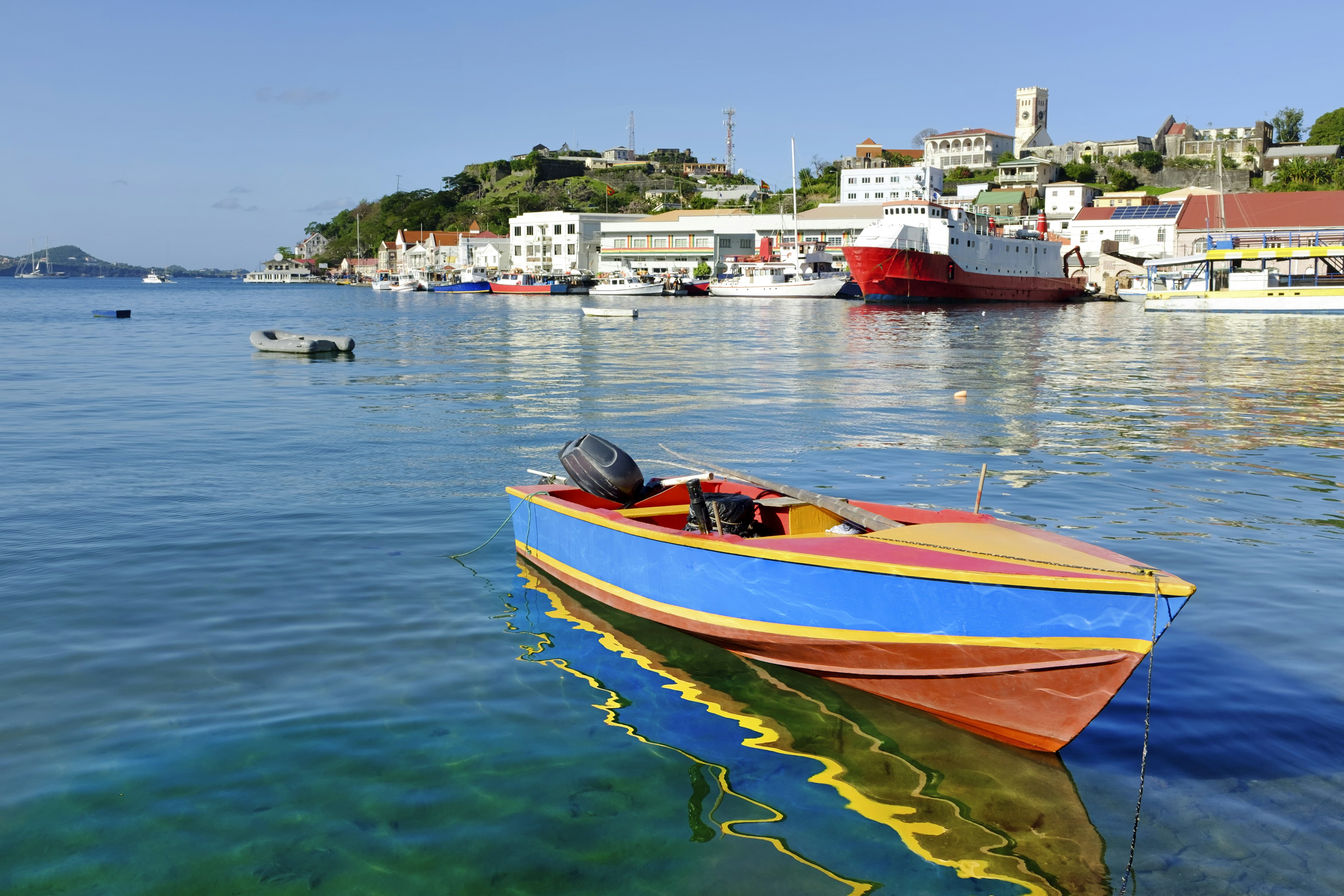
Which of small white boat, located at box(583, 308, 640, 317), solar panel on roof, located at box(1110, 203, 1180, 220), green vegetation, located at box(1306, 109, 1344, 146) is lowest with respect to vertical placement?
small white boat, located at box(583, 308, 640, 317)

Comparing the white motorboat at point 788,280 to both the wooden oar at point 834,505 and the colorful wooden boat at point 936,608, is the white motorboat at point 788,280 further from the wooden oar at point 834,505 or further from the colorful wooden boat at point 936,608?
the colorful wooden boat at point 936,608

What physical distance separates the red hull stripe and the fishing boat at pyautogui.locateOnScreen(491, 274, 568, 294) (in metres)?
40.0

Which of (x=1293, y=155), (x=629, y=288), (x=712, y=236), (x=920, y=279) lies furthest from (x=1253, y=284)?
(x=712, y=236)

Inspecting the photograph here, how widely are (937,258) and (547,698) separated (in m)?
66.1

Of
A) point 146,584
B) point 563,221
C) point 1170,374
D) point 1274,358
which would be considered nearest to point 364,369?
point 146,584

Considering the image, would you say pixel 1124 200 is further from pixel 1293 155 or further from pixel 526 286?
pixel 526 286

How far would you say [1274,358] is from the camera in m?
30.7

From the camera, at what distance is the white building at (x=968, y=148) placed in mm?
126562

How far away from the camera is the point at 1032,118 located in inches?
5330

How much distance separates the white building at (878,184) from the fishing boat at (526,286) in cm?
3606

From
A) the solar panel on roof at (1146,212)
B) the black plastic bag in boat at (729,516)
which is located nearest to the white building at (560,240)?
the solar panel on roof at (1146,212)

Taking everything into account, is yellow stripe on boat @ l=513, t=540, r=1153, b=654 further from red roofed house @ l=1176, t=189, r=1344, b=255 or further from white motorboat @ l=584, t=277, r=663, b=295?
white motorboat @ l=584, t=277, r=663, b=295

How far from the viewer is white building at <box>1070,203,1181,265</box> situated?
86188 mm

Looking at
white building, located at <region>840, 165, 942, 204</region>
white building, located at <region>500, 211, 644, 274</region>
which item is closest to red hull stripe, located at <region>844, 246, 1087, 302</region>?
white building, located at <region>840, 165, 942, 204</region>
